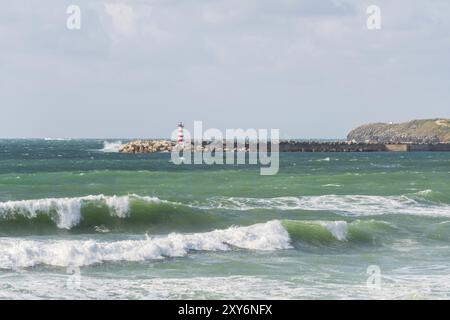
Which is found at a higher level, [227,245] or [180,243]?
[180,243]

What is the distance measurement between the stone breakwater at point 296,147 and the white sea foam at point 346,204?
67.6 metres

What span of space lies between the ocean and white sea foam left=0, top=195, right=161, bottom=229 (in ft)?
0.13

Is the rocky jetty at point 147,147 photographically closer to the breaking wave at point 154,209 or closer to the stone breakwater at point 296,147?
the stone breakwater at point 296,147

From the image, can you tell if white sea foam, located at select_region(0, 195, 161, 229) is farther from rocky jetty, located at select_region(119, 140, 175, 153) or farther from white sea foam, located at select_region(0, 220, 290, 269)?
rocky jetty, located at select_region(119, 140, 175, 153)

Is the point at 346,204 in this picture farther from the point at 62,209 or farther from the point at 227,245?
the point at 227,245

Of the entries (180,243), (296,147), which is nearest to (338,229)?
(180,243)

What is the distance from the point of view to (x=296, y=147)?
12031cm

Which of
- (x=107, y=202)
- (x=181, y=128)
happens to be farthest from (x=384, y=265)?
(x=181, y=128)

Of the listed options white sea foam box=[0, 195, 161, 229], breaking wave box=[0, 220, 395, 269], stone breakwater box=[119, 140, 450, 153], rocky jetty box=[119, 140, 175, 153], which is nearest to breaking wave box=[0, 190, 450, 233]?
white sea foam box=[0, 195, 161, 229]

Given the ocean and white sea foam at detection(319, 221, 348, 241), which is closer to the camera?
the ocean

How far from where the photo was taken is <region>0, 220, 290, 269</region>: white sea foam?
17.6 meters

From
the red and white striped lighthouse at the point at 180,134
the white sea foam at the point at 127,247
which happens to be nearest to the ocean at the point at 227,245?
the white sea foam at the point at 127,247

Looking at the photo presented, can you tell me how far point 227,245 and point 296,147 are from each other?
100 m
